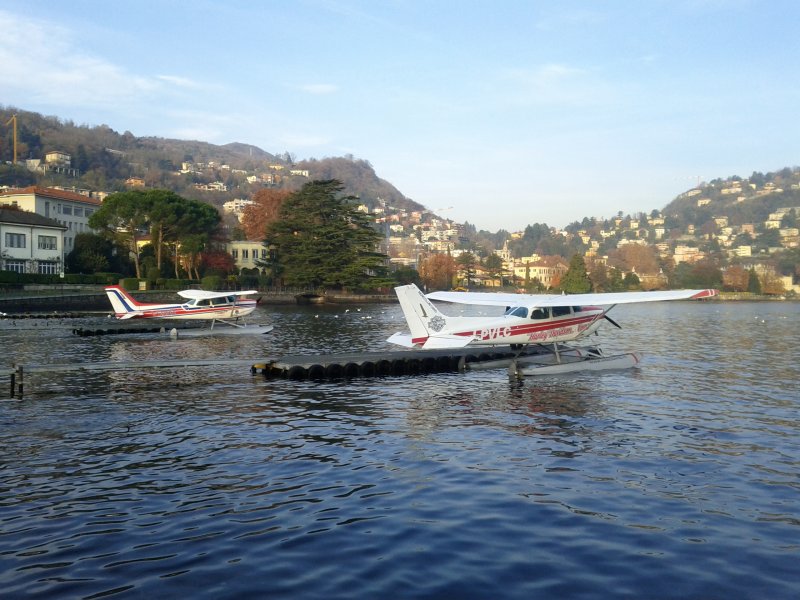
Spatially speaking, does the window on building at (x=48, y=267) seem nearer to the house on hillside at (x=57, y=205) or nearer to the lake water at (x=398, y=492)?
the house on hillside at (x=57, y=205)

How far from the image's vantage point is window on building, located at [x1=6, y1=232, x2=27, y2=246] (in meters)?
76.1

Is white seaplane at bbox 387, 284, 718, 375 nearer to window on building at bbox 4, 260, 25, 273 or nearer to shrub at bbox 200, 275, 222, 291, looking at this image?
shrub at bbox 200, 275, 222, 291

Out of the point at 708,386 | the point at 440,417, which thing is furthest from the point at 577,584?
Result: the point at 708,386

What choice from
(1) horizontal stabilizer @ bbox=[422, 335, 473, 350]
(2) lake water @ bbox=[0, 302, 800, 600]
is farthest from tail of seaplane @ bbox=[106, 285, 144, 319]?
(1) horizontal stabilizer @ bbox=[422, 335, 473, 350]

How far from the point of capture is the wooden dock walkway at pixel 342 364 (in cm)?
2250

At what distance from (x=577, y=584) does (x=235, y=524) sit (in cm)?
433

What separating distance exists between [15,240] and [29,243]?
173 cm

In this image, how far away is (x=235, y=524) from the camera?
9078mm

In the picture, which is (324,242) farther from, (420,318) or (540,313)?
(540,313)

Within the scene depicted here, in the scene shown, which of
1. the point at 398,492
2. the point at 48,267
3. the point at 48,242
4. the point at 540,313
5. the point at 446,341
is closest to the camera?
the point at 398,492

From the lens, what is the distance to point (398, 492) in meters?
10.5

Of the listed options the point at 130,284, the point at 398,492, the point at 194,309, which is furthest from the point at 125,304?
the point at 130,284

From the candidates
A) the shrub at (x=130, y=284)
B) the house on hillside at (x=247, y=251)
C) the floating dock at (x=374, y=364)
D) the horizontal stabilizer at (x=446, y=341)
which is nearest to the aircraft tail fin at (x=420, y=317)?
the horizontal stabilizer at (x=446, y=341)

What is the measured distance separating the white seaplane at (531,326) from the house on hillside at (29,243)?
66258 mm
